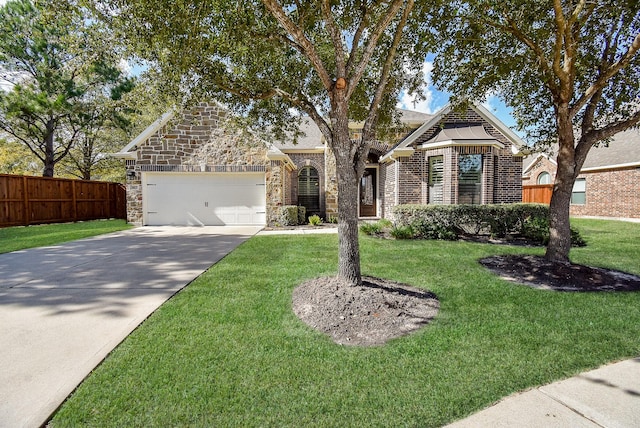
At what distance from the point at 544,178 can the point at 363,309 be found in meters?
24.0

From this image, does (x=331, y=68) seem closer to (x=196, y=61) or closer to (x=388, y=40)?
(x=388, y=40)

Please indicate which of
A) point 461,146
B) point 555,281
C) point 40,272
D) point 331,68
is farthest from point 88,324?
point 461,146

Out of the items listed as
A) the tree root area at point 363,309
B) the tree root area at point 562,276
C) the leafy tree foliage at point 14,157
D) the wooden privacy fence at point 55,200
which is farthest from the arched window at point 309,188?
the leafy tree foliage at point 14,157

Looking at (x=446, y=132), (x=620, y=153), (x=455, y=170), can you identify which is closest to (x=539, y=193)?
(x=620, y=153)

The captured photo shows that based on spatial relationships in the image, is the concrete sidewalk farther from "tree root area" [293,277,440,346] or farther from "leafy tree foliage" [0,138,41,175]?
"leafy tree foliage" [0,138,41,175]

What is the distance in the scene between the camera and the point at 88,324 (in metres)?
3.65

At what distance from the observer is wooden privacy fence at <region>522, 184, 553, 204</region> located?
20.1 m

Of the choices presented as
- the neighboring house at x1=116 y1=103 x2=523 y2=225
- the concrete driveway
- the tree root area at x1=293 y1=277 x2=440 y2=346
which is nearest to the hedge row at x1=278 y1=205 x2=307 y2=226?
the neighboring house at x1=116 y1=103 x2=523 y2=225

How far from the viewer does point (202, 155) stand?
42.3ft

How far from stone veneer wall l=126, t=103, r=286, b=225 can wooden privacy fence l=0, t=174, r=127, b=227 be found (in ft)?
15.5

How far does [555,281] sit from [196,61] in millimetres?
7043

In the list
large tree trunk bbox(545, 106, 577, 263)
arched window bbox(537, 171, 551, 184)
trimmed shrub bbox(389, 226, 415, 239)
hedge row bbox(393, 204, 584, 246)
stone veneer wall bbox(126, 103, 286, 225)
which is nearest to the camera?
large tree trunk bbox(545, 106, 577, 263)

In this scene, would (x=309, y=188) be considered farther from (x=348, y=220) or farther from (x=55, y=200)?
(x=348, y=220)

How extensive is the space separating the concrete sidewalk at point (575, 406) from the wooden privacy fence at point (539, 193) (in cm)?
2100
